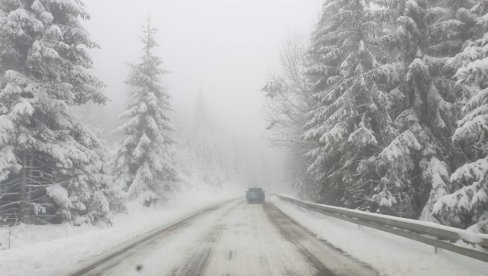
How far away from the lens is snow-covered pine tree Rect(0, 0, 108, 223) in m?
12.6

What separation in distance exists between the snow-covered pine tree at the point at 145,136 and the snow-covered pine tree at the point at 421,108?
15841 millimetres

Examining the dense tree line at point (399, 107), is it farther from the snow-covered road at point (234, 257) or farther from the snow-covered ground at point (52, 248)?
the snow-covered ground at point (52, 248)

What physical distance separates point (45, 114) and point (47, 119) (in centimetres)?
29

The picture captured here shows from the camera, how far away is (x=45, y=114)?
1405 centimetres

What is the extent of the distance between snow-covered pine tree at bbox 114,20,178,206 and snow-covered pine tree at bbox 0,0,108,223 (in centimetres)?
939

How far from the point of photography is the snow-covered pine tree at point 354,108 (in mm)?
15617

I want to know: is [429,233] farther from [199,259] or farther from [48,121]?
[48,121]

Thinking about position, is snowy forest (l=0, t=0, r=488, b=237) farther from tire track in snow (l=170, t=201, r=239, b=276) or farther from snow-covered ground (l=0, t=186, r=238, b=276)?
tire track in snow (l=170, t=201, r=239, b=276)

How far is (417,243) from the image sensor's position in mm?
8133

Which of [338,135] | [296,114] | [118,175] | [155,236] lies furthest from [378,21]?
[118,175]

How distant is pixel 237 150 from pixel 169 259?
4504 inches

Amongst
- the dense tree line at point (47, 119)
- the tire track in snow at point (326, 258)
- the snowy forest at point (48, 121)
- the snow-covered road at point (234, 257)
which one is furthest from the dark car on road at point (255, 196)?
the tire track in snow at point (326, 258)

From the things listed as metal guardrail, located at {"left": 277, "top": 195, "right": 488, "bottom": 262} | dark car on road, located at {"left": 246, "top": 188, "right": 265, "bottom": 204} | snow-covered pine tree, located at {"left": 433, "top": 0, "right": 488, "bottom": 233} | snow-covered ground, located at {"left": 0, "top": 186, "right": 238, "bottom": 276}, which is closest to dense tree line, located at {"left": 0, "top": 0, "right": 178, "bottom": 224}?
snow-covered ground, located at {"left": 0, "top": 186, "right": 238, "bottom": 276}

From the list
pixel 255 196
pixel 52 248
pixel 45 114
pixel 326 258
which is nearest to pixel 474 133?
pixel 326 258
